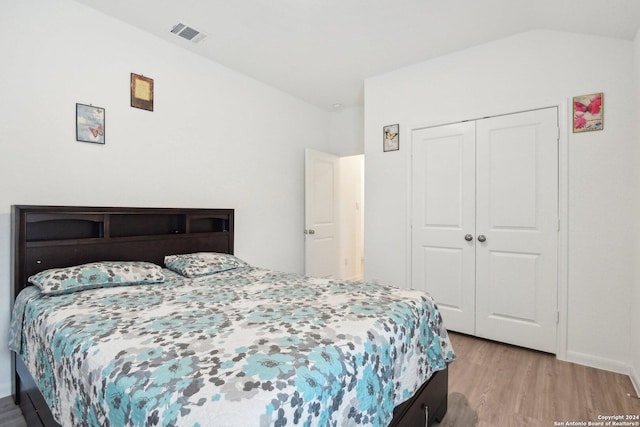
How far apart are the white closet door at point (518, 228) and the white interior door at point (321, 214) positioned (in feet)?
6.30

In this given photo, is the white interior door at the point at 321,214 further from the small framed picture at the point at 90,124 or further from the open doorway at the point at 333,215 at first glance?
the small framed picture at the point at 90,124

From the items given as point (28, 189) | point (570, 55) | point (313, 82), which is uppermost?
point (313, 82)

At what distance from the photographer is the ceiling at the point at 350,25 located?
88.9 inches

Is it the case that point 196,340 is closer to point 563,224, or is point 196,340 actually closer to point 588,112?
point 563,224

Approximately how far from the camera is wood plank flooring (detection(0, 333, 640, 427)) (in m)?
1.80

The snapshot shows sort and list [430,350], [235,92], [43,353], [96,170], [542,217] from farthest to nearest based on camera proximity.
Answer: [235,92], [542,217], [96,170], [430,350], [43,353]

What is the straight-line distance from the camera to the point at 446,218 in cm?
308

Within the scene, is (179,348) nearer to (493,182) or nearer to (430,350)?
(430,350)

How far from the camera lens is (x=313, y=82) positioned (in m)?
3.65

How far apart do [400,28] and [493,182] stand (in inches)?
59.2

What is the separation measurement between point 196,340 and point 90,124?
2026mm

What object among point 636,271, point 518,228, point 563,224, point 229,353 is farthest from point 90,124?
point 636,271

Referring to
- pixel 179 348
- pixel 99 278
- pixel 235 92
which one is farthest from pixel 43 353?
pixel 235 92

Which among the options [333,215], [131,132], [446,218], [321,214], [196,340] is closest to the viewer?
[196,340]
